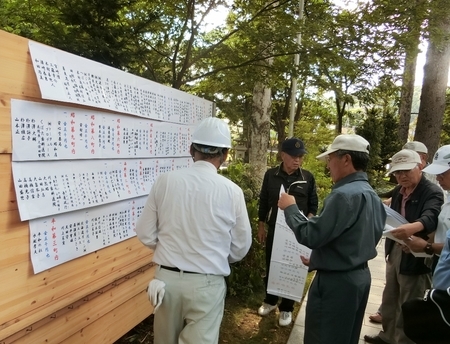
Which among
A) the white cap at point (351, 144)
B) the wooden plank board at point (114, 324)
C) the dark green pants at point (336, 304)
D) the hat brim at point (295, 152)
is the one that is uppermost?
the white cap at point (351, 144)

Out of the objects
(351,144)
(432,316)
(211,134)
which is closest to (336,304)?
(432,316)

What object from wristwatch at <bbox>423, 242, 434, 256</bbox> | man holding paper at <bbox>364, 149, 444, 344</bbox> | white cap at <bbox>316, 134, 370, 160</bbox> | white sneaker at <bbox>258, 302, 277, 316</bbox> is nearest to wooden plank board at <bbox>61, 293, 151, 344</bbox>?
white sneaker at <bbox>258, 302, 277, 316</bbox>

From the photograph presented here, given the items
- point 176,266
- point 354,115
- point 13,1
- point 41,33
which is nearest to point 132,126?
point 176,266

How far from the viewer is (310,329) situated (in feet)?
7.80

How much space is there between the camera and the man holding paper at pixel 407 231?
280cm

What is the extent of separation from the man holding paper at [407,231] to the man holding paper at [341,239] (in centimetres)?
67

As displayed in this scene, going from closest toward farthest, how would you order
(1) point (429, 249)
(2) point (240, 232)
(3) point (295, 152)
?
(2) point (240, 232) < (1) point (429, 249) < (3) point (295, 152)

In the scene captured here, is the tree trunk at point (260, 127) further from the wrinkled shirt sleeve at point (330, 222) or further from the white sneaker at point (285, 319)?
the wrinkled shirt sleeve at point (330, 222)

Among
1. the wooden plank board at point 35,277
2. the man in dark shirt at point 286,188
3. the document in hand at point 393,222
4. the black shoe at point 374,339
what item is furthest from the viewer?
the man in dark shirt at point 286,188

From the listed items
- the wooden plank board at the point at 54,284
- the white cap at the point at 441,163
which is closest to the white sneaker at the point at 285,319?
the wooden plank board at the point at 54,284

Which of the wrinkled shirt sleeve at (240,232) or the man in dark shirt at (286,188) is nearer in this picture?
the wrinkled shirt sleeve at (240,232)

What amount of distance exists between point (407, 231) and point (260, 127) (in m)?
5.25

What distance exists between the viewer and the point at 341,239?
2184mm

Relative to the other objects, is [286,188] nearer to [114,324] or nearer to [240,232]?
[240,232]
